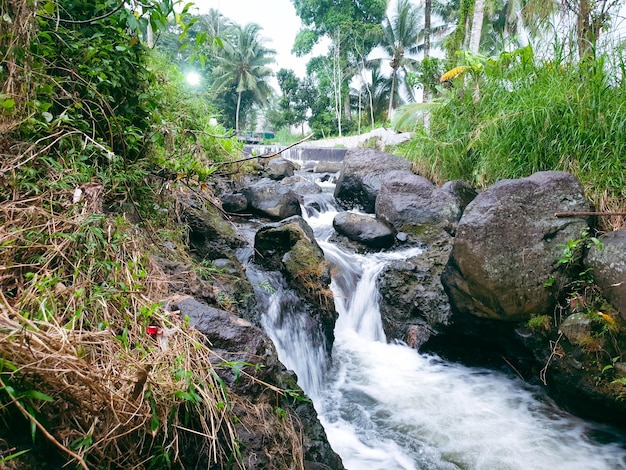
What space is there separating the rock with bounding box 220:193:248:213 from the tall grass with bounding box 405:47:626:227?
3.93 meters

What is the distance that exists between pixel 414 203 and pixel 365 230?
39.5 inches

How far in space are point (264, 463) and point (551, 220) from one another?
333 cm

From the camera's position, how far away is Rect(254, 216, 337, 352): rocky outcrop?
4.46 metres

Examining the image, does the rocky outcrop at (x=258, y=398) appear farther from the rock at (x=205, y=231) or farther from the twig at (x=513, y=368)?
the twig at (x=513, y=368)

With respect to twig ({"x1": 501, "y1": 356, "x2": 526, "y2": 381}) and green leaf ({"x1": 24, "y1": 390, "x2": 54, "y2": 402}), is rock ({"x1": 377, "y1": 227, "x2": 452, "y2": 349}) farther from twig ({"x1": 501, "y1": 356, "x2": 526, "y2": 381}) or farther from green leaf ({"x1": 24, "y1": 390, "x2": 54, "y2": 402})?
green leaf ({"x1": 24, "y1": 390, "x2": 54, "y2": 402})

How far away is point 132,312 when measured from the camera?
176cm

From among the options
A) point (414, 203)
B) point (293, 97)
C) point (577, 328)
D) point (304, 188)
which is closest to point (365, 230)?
point (414, 203)

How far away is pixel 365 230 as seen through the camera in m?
6.59

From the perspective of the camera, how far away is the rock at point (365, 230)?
21.2ft

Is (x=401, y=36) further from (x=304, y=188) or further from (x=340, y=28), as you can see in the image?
(x=304, y=188)

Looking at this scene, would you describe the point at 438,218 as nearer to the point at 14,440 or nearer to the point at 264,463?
the point at 264,463

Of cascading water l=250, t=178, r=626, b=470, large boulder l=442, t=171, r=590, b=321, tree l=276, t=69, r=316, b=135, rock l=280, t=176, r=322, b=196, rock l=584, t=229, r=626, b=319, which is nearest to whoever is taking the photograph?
rock l=584, t=229, r=626, b=319

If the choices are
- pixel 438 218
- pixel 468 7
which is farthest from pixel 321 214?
pixel 468 7

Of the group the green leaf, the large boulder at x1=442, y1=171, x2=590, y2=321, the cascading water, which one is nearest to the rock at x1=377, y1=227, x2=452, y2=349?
the cascading water
